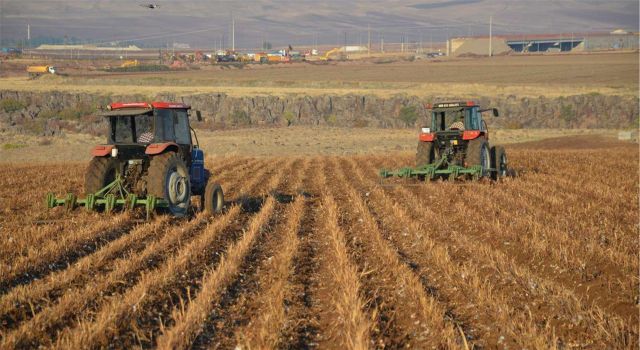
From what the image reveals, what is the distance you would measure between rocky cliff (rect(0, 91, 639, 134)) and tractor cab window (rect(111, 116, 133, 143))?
32.0 meters

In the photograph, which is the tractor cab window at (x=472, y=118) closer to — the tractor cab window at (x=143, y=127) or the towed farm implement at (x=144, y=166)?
the towed farm implement at (x=144, y=166)

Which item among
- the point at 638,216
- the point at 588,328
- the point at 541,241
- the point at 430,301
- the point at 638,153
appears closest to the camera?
the point at 588,328

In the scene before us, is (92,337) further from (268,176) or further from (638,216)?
(268,176)

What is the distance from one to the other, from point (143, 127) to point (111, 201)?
159cm

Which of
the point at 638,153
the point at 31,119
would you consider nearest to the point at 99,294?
the point at 638,153

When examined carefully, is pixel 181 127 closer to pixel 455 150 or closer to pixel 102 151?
pixel 102 151

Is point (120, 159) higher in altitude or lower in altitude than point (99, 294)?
higher

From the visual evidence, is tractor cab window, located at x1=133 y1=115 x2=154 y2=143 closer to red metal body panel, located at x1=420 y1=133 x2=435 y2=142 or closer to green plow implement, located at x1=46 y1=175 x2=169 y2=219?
green plow implement, located at x1=46 y1=175 x2=169 y2=219

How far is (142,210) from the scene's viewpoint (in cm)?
1259

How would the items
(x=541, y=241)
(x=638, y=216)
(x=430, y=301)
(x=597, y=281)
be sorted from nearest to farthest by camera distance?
(x=430, y=301) → (x=597, y=281) → (x=541, y=241) → (x=638, y=216)

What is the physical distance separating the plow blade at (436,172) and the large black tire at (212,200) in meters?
5.43

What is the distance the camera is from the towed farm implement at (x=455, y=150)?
1714 centimetres

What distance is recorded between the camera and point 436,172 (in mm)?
17109

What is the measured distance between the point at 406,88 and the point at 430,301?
185 ft
